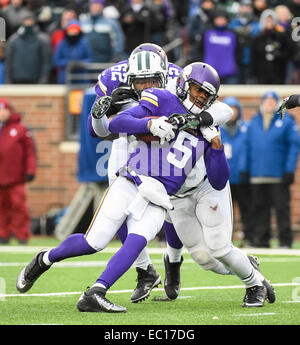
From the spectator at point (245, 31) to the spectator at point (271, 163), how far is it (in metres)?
2.71

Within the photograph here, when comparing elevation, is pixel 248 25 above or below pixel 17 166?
above

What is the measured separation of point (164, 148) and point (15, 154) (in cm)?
733

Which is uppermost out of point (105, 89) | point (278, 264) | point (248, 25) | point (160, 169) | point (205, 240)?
point (248, 25)

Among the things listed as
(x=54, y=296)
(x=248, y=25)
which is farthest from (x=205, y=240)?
(x=248, y=25)

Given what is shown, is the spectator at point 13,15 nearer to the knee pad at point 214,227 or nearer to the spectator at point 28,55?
the spectator at point 28,55

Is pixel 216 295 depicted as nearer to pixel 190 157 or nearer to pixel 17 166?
pixel 190 157

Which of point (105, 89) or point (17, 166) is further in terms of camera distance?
point (17, 166)

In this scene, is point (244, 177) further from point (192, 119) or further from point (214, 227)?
point (192, 119)

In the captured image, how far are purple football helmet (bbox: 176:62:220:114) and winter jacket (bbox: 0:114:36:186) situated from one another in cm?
719

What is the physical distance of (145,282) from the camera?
7.50 metres

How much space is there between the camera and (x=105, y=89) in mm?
7695

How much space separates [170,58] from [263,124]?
3878 millimetres

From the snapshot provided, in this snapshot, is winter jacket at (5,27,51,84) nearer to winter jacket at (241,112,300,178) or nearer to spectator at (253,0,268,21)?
spectator at (253,0,268,21)

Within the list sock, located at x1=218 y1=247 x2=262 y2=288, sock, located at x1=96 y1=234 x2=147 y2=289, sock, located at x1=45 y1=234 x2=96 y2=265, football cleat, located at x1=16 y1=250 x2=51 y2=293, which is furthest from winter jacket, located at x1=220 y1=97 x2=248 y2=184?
sock, located at x1=96 y1=234 x2=147 y2=289
